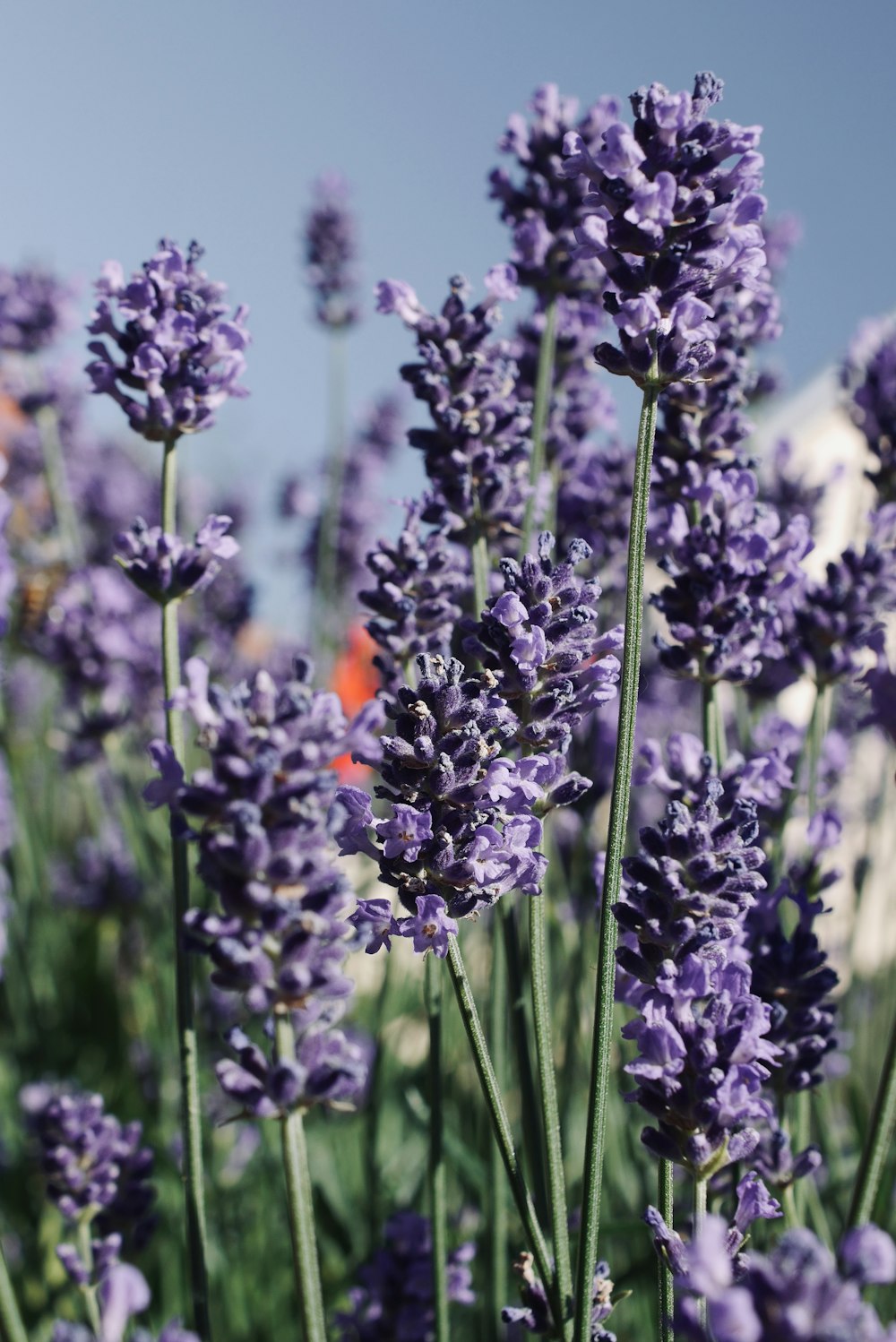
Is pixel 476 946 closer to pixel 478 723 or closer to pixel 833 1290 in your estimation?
pixel 478 723

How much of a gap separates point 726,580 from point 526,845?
519 millimetres

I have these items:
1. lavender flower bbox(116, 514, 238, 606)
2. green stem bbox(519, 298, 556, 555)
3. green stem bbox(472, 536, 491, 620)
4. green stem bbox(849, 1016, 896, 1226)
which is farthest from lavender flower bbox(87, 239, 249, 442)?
green stem bbox(849, 1016, 896, 1226)

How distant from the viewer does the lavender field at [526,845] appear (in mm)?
1135

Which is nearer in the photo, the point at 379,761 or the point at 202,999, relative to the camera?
the point at 379,761

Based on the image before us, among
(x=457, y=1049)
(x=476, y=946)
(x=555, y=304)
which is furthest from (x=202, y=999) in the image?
(x=555, y=304)

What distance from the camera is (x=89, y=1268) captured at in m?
1.63

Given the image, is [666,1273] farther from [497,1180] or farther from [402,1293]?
[402,1293]

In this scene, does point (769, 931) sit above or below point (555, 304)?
below

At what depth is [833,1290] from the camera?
80cm

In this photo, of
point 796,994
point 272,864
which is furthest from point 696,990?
point 272,864

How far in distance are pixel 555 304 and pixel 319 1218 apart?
186cm

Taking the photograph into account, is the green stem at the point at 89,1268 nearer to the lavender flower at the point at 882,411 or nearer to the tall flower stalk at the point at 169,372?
the tall flower stalk at the point at 169,372

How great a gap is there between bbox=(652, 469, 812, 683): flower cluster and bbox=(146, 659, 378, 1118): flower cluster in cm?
62

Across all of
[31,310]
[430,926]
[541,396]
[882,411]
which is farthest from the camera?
[31,310]
